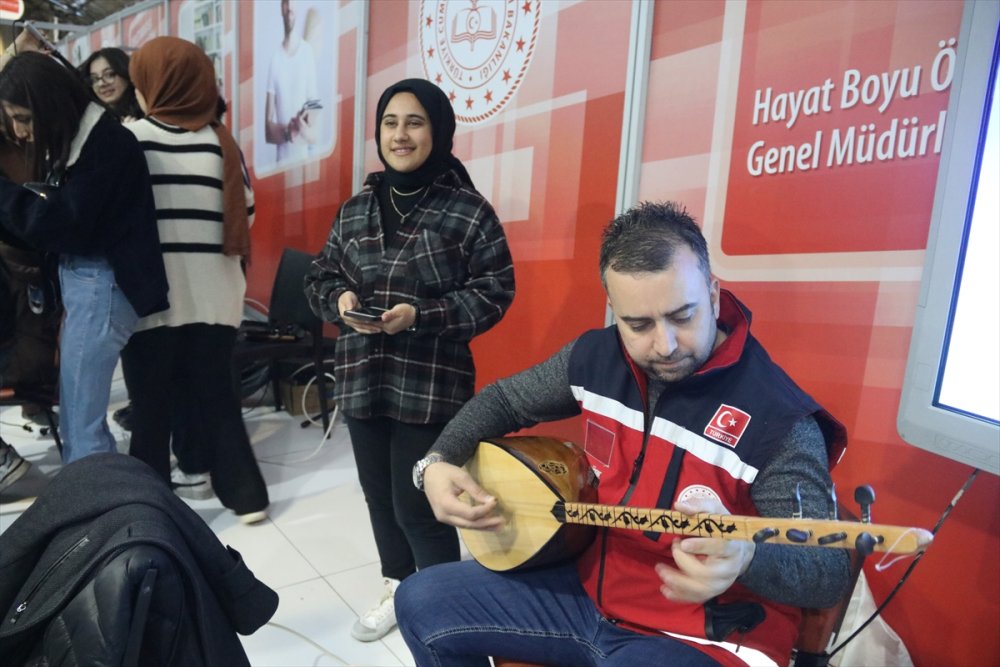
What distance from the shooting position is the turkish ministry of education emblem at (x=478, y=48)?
242cm

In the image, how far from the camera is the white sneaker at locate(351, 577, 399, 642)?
1.88 m

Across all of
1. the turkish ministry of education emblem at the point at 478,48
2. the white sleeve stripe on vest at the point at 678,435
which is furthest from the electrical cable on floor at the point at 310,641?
the turkish ministry of education emblem at the point at 478,48

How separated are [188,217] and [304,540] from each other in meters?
1.21

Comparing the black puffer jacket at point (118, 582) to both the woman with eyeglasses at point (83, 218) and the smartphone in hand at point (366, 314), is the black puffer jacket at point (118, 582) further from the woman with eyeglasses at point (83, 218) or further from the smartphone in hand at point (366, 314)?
the woman with eyeglasses at point (83, 218)

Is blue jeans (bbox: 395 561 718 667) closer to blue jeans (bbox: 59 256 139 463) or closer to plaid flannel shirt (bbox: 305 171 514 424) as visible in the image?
plaid flannel shirt (bbox: 305 171 514 424)

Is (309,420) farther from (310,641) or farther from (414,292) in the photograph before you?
(414,292)

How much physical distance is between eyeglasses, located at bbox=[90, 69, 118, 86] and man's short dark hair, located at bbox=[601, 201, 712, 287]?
2678 millimetres

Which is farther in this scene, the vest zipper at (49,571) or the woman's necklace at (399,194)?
the woman's necklace at (399,194)

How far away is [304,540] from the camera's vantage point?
2.43 meters

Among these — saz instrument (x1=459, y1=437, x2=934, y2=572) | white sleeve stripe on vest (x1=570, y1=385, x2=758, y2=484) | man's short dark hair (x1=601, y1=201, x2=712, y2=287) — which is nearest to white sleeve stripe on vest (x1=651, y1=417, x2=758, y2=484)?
white sleeve stripe on vest (x1=570, y1=385, x2=758, y2=484)

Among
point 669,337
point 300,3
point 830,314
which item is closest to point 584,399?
point 669,337

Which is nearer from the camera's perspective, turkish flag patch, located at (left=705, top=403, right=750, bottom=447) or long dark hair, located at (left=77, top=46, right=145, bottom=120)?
turkish flag patch, located at (left=705, top=403, right=750, bottom=447)

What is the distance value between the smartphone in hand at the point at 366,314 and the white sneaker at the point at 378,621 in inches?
31.4

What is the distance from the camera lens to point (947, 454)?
3.44 feet
